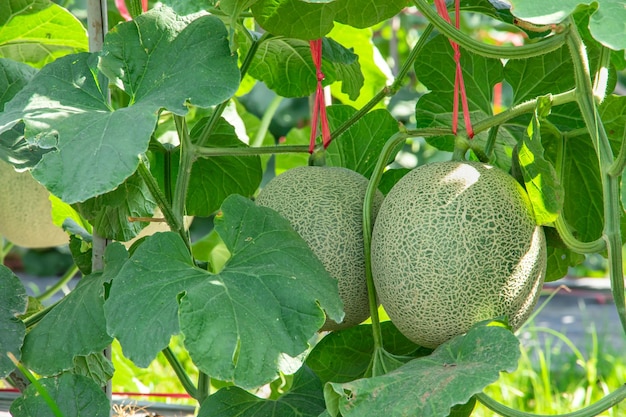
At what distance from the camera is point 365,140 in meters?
1.52

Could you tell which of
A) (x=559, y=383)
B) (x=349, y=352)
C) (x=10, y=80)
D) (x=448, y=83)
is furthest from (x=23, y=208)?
(x=559, y=383)

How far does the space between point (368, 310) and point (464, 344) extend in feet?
0.81

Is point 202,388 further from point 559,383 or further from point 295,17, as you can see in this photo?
point 559,383

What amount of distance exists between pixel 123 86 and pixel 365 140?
0.53 metres

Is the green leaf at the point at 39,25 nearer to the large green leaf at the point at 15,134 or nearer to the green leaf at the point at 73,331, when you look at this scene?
the large green leaf at the point at 15,134

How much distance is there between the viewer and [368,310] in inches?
49.3

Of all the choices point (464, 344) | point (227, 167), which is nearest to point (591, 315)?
point (227, 167)

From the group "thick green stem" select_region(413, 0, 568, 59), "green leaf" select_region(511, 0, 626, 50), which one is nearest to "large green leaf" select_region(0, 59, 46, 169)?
"thick green stem" select_region(413, 0, 568, 59)

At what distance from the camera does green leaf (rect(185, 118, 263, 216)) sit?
1.58 metres

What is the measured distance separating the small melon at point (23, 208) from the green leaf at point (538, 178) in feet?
3.18

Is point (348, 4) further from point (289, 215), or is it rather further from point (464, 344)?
point (464, 344)

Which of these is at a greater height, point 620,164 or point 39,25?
point 620,164

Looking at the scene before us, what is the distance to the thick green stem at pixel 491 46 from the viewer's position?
42.3 inches

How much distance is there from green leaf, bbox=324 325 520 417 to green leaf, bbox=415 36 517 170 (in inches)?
19.8
